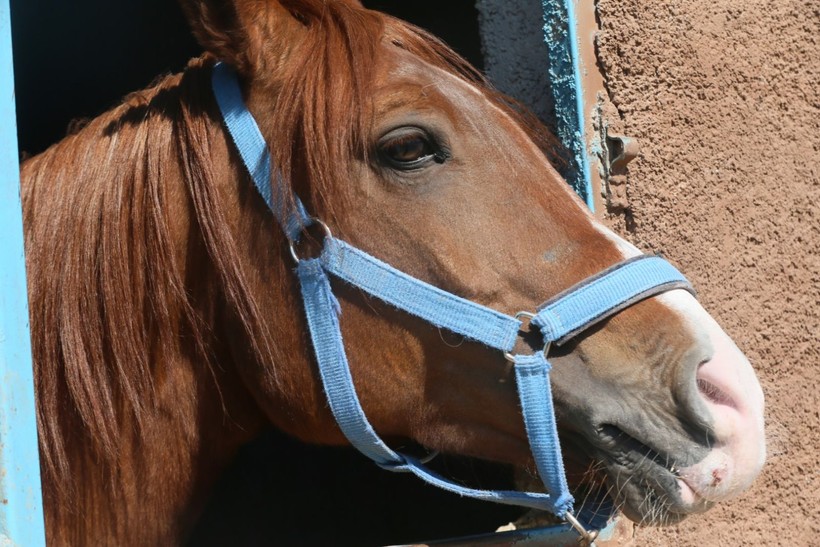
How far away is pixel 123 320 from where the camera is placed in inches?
59.5

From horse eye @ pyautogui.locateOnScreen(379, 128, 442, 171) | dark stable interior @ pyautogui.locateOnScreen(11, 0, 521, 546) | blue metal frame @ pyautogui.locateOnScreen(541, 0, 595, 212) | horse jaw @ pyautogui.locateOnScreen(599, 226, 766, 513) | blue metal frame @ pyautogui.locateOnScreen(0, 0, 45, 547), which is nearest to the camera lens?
blue metal frame @ pyautogui.locateOnScreen(0, 0, 45, 547)

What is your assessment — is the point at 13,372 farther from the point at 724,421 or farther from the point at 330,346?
the point at 724,421

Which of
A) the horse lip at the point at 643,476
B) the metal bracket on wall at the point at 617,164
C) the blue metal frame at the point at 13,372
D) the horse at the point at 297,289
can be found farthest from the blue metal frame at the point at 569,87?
the blue metal frame at the point at 13,372

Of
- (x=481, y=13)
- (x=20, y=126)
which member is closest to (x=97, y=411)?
(x=481, y=13)

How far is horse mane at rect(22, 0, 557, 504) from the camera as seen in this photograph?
4.80 feet

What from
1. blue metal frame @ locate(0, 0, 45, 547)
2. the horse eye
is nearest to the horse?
the horse eye

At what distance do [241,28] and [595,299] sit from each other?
72cm

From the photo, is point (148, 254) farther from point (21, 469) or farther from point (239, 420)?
point (21, 469)

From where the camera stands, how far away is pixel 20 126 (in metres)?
2.91

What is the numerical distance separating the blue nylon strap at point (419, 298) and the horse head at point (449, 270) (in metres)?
0.02

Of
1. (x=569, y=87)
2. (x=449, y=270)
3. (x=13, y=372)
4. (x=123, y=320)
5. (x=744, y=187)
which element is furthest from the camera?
(x=744, y=187)

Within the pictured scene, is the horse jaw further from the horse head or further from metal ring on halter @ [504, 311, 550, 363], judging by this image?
metal ring on halter @ [504, 311, 550, 363]

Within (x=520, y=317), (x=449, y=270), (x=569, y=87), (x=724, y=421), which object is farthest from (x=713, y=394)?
(x=569, y=87)

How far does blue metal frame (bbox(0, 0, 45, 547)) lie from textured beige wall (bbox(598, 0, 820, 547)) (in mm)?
1344
